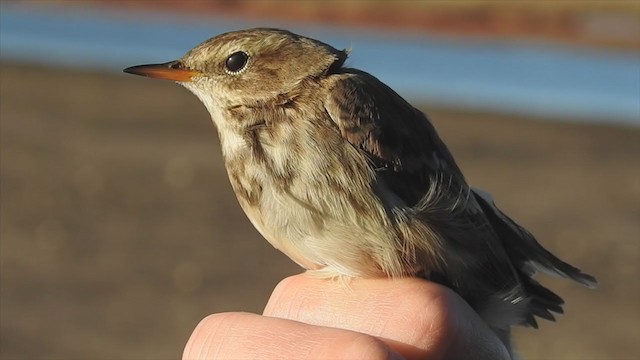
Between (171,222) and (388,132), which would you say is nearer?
(388,132)

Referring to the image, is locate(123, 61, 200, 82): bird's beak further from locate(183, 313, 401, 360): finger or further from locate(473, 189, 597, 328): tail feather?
locate(473, 189, 597, 328): tail feather

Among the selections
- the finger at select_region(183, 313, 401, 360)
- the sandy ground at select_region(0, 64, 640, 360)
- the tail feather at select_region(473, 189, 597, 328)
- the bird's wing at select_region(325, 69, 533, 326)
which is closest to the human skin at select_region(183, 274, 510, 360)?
the finger at select_region(183, 313, 401, 360)

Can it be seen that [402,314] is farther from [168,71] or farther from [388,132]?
[168,71]

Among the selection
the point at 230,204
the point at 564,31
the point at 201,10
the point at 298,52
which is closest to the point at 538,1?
the point at 564,31

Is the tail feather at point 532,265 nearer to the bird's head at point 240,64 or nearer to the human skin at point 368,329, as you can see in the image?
the human skin at point 368,329

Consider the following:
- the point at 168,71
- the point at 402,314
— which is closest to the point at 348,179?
the point at 402,314

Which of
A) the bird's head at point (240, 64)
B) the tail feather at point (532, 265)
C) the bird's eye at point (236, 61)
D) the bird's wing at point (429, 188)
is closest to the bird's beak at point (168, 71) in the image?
the bird's head at point (240, 64)
